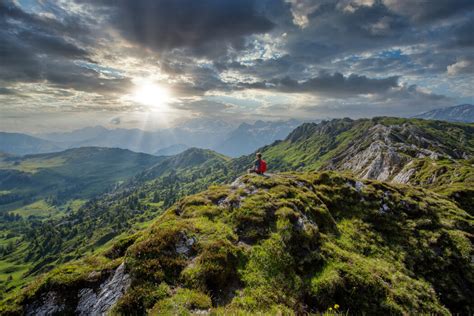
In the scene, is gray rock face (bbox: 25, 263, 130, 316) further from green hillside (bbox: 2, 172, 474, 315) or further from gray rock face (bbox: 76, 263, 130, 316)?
green hillside (bbox: 2, 172, 474, 315)

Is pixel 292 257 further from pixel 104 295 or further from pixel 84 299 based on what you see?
pixel 84 299

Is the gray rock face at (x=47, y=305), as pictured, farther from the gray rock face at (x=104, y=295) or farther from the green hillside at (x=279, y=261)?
the gray rock face at (x=104, y=295)

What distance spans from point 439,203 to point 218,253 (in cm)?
3354

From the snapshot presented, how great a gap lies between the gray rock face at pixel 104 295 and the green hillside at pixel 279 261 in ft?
0.81

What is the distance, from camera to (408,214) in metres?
27.1

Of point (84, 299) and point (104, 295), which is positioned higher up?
point (104, 295)

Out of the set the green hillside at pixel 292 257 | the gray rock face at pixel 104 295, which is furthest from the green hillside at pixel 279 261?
the gray rock face at pixel 104 295

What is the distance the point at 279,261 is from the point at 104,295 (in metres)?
10.6

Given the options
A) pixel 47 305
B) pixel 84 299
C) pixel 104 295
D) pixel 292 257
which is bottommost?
pixel 47 305

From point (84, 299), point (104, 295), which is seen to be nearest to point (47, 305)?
point (84, 299)

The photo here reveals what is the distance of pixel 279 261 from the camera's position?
51.5 feet

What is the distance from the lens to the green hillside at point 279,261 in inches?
509

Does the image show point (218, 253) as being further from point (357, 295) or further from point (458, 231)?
point (458, 231)

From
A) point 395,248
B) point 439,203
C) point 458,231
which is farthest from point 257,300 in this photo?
point 439,203
